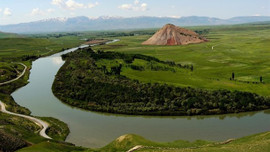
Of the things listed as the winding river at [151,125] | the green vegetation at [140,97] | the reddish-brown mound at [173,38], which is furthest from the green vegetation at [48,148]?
the reddish-brown mound at [173,38]

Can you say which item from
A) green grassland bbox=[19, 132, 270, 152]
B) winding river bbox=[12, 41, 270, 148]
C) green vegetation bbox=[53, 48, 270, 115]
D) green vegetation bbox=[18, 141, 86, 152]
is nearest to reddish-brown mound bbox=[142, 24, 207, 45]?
green vegetation bbox=[53, 48, 270, 115]

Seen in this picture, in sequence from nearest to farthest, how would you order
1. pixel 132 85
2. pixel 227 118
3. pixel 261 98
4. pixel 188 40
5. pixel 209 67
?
1. pixel 227 118
2. pixel 261 98
3. pixel 132 85
4. pixel 209 67
5. pixel 188 40

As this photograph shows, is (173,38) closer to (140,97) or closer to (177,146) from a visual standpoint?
(140,97)

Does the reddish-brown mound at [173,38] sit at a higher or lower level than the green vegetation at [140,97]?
higher

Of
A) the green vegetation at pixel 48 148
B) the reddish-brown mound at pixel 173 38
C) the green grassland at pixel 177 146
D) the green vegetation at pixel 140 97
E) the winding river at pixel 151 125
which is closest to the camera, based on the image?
the green grassland at pixel 177 146

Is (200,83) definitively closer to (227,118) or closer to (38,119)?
(227,118)

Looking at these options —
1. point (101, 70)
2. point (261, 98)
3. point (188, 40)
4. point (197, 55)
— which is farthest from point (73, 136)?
point (188, 40)

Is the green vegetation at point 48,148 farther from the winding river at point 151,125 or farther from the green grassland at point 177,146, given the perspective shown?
the winding river at point 151,125

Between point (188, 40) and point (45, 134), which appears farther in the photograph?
point (188, 40)
